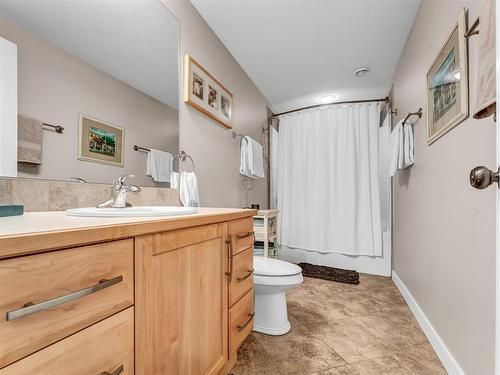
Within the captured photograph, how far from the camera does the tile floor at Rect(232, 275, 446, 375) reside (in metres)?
1.20

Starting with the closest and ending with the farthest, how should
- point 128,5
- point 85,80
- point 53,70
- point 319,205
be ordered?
1. point 53,70
2. point 85,80
3. point 128,5
4. point 319,205

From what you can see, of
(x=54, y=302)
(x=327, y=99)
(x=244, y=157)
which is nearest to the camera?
(x=54, y=302)

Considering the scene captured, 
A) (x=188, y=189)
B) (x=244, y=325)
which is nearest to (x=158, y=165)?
(x=188, y=189)

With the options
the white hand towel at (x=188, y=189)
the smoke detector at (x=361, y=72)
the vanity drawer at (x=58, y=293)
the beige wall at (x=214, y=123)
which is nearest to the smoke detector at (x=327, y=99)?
the smoke detector at (x=361, y=72)

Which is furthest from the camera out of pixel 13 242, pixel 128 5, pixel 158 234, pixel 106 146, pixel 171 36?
pixel 171 36

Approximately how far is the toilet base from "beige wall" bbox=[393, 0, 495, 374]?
855mm

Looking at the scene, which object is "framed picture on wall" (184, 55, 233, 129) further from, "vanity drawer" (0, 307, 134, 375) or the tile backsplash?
"vanity drawer" (0, 307, 134, 375)

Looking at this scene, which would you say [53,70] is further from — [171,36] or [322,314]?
[322,314]

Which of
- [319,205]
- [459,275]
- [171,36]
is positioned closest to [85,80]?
[171,36]

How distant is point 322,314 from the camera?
5.74 feet

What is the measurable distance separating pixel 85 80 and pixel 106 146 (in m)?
0.28

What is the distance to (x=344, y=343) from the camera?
1.40m

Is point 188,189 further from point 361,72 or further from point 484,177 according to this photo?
point 361,72

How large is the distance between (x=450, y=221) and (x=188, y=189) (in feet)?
4.76
